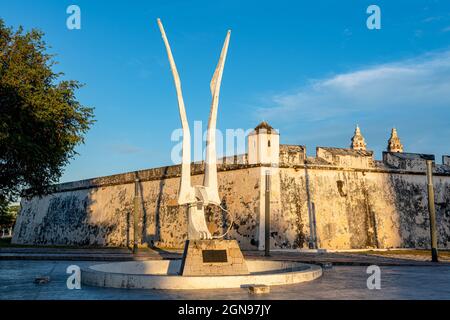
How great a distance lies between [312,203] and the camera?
91.1 ft

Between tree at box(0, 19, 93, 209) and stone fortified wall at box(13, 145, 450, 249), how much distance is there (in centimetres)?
877

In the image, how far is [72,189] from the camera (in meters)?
40.1

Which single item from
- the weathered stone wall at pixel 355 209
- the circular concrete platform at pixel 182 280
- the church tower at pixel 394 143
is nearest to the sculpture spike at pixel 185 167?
the circular concrete platform at pixel 182 280

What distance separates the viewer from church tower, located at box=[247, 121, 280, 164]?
26.5m

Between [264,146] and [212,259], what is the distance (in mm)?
16036

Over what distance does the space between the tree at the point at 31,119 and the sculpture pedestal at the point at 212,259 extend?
10.1 meters

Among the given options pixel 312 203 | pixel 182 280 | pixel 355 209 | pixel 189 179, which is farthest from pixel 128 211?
pixel 182 280

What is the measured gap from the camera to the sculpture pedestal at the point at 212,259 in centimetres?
1103

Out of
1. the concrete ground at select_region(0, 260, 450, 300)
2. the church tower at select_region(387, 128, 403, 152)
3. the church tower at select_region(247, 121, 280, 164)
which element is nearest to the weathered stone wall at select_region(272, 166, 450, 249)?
the church tower at select_region(247, 121, 280, 164)

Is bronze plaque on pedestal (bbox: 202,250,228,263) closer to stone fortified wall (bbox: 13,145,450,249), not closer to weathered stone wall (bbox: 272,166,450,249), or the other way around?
stone fortified wall (bbox: 13,145,450,249)

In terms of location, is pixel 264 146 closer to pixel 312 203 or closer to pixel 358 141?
pixel 312 203

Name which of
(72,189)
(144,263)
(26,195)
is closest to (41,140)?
(26,195)
